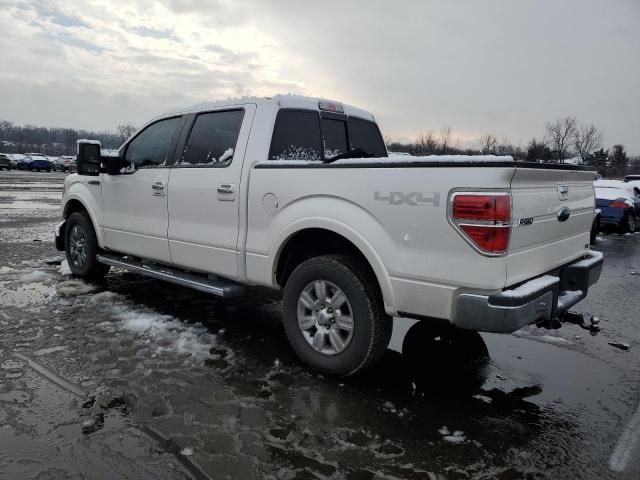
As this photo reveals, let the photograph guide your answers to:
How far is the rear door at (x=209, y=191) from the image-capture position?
429 centimetres

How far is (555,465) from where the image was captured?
2.74 meters

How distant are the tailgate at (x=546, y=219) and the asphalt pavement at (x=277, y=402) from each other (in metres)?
0.95

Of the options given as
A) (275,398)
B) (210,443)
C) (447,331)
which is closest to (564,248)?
(447,331)

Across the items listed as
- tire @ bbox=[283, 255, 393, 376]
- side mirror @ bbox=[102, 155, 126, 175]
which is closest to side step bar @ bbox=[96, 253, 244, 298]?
tire @ bbox=[283, 255, 393, 376]

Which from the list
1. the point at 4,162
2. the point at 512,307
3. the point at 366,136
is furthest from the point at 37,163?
the point at 512,307

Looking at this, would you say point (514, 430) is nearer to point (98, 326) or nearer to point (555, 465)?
point (555, 465)

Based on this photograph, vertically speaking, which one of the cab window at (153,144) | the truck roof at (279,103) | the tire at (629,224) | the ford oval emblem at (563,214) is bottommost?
the tire at (629,224)

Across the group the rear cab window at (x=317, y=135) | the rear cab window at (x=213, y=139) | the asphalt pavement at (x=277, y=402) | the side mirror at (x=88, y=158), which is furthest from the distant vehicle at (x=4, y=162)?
the rear cab window at (x=317, y=135)

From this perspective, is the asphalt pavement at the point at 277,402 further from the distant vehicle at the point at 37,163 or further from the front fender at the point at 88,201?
the distant vehicle at the point at 37,163

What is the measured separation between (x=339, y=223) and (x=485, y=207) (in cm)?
102

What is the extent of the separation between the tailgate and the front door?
3.28 m

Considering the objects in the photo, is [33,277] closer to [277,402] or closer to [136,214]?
[136,214]

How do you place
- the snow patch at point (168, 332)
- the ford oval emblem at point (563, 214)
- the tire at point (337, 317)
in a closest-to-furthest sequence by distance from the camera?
the tire at point (337, 317), the ford oval emblem at point (563, 214), the snow patch at point (168, 332)

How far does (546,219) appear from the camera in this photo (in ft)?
11.1
